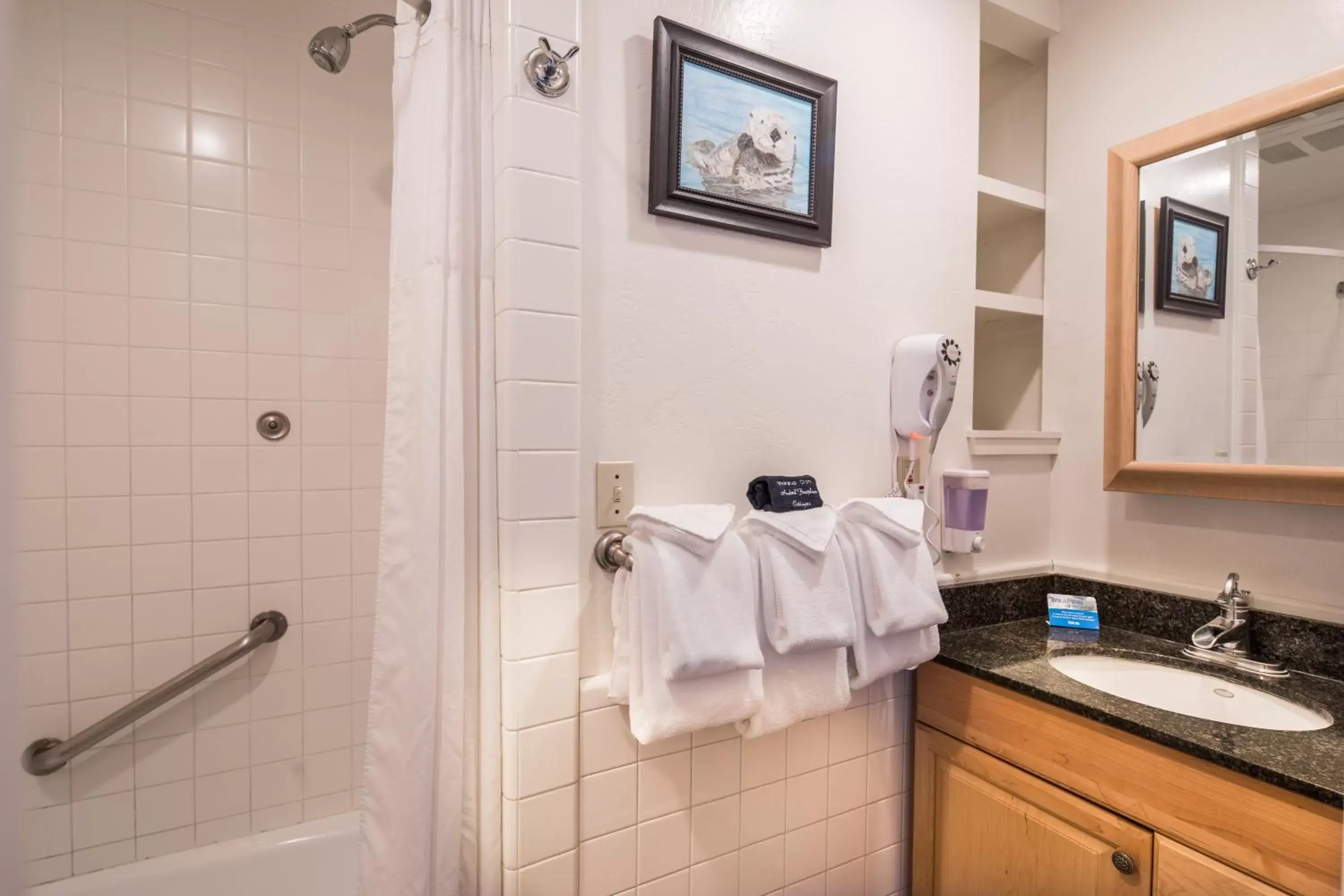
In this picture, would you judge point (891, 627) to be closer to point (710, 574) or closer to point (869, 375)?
point (710, 574)

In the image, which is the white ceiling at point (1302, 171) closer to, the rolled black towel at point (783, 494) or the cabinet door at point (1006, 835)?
the rolled black towel at point (783, 494)

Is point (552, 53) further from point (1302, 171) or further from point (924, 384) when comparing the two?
point (1302, 171)

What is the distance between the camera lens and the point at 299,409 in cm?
164

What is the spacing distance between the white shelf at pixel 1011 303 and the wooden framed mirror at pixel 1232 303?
20 centimetres

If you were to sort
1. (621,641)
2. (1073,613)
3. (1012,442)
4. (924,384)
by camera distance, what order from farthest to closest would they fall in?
(1012,442) → (1073,613) → (924,384) → (621,641)

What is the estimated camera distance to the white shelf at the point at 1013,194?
5.20 ft

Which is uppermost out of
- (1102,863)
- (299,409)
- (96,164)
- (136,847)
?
(96,164)

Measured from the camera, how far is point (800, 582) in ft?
3.51

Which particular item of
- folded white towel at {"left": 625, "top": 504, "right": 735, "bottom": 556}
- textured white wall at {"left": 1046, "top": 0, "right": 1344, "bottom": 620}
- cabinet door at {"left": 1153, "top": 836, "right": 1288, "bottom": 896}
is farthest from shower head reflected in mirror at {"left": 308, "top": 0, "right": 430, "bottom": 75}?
cabinet door at {"left": 1153, "top": 836, "right": 1288, "bottom": 896}

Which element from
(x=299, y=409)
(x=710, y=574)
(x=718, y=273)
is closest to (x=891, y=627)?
(x=710, y=574)

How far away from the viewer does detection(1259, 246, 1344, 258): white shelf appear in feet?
3.82

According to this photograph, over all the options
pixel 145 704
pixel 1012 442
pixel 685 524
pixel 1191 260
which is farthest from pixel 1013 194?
pixel 145 704

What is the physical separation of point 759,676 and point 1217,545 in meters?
1.14

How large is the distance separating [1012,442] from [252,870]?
2.24m
